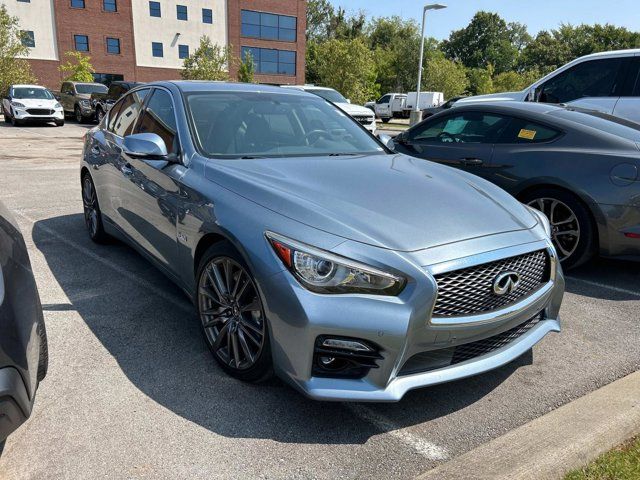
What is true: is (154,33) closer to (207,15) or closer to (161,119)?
(207,15)

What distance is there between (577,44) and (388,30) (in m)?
25.3

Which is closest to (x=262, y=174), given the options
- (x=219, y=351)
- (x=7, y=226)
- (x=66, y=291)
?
(x=219, y=351)

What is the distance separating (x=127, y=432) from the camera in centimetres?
250

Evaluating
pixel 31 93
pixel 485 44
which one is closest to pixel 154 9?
pixel 31 93

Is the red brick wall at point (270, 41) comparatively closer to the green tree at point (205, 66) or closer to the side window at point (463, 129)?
the green tree at point (205, 66)

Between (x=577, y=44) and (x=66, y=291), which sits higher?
(x=577, y=44)

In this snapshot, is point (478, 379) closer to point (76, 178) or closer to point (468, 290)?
point (468, 290)

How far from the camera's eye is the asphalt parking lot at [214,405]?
2.32 meters

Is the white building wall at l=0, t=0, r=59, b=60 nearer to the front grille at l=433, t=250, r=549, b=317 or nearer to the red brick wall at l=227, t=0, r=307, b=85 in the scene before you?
the red brick wall at l=227, t=0, r=307, b=85

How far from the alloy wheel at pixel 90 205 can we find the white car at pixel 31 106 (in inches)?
680

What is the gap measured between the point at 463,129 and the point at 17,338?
488 cm

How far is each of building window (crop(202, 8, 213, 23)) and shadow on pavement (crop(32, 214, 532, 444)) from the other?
4622 centimetres

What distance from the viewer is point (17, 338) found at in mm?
1898

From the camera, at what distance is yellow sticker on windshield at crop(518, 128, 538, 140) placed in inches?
199
